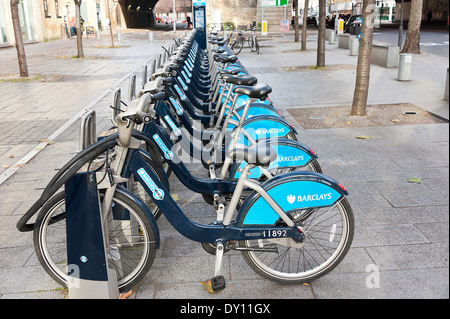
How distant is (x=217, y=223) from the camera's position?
3.03 meters

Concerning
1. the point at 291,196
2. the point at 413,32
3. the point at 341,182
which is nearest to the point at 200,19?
the point at 413,32

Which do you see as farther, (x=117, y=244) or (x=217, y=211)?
(x=117, y=244)

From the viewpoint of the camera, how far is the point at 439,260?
320 centimetres

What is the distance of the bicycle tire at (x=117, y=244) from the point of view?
2842 mm

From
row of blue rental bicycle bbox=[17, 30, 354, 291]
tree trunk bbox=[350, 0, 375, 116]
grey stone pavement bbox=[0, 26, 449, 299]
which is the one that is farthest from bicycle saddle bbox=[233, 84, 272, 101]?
tree trunk bbox=[350, 0, 375, 116]

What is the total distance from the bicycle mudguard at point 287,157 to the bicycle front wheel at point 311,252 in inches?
17.9

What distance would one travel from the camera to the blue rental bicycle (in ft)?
8.93

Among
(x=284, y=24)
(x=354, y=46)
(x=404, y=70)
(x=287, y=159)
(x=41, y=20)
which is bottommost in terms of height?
(x=404, y=70)

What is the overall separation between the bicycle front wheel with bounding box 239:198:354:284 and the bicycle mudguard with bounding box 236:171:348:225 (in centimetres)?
12

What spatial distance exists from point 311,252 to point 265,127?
54.4 inches

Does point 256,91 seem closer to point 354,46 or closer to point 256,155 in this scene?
point 256,155

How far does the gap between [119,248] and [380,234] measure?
1.99 m

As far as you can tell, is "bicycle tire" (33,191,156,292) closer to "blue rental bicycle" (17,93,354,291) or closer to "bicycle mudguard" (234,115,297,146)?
"blue rental bicycle" (17,93,354,291)

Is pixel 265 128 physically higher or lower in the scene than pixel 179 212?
higher
